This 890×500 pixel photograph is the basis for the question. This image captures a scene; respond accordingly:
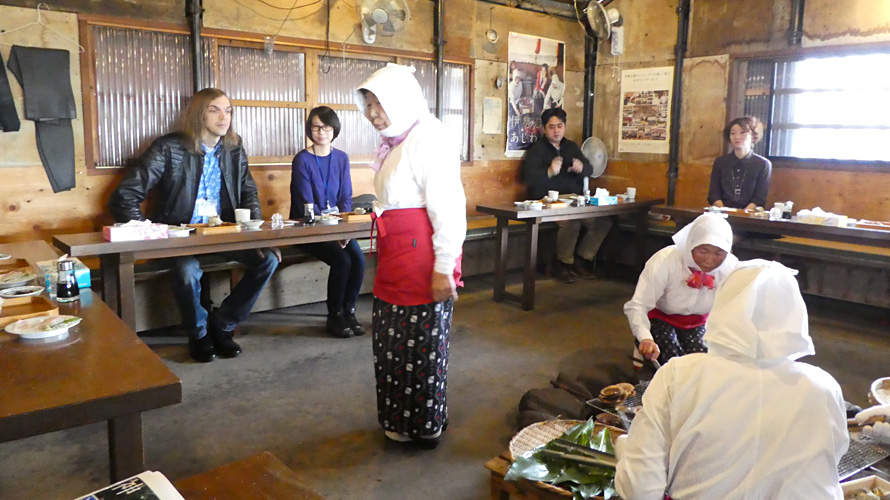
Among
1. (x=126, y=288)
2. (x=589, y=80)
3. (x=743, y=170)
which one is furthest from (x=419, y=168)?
(x=589, y=80)

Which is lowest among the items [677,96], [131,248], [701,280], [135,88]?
[701,280]

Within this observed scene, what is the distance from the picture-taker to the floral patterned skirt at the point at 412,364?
279 centimetres

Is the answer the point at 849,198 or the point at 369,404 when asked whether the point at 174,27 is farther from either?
the point at 849,198

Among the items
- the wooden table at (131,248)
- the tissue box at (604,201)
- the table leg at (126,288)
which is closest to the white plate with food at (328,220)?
the wooden table at (131,248)

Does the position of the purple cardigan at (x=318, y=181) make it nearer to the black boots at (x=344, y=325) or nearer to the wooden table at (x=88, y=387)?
the black boots at (x=344, y=325)

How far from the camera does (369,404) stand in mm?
3484

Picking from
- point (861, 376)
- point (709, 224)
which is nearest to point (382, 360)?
point (709, 224)

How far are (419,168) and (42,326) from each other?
4.73ft

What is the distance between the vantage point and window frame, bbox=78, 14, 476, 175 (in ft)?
14.2

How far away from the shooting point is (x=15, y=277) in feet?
8.79

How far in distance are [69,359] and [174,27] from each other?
11.6ft

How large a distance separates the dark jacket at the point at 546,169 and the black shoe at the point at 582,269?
74cm

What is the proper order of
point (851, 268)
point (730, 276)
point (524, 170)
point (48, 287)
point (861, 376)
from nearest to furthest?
point (730, 276), point (48, 287), point (861, 376), point (851, 268), point (524, 170)

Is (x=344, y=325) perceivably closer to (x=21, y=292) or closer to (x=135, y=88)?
(x=135, y=88)
